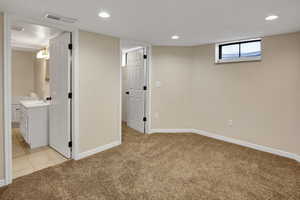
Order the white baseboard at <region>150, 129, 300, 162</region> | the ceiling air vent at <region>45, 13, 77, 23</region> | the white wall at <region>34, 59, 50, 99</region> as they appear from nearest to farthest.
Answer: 1. the ceiling air vent at <region>45, 13, 77, 23</region>
2. the white baseboard at <region>150, 129, 300, 162</region>
3. the white wall at <region>34, 59, 50, 99</region>

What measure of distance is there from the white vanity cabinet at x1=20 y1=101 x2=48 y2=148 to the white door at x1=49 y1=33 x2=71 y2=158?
186 millimetres

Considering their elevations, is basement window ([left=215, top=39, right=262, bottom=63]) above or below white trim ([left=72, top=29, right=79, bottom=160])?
above

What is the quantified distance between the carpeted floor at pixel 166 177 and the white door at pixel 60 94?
0.54m

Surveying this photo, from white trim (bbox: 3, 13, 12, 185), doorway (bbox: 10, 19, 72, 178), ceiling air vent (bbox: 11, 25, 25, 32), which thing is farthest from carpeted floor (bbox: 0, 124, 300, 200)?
ceiling air vent (bbox: 11, 25, 25, 32)

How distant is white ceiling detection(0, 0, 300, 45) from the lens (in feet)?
6.42

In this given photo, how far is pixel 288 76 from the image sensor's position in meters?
3.08

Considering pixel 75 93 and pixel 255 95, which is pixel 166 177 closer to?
pixel 75 93

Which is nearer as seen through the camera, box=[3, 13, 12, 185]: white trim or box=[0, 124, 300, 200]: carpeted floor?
box=[0, 124, 300, 200]: carpeted floor

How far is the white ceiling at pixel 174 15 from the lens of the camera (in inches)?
77.0

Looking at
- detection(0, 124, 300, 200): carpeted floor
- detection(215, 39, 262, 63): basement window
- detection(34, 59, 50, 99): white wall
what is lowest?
detection(0, 124, 300, 200): carpeted floor

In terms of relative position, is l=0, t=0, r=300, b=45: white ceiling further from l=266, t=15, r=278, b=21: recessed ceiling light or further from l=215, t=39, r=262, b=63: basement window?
l=215, t=39, r=262, b=63: basement window

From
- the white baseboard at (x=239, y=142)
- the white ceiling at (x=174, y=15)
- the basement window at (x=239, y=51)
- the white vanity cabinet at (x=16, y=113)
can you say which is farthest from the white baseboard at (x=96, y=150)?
the white vanity cabinet at (x=16, y=113)

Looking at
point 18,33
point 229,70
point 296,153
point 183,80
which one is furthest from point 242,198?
point 18,33

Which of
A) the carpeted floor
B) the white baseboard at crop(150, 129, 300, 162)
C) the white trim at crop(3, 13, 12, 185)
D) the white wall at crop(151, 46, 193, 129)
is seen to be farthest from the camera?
the white wall at crop(151, 46, 193, 129)
